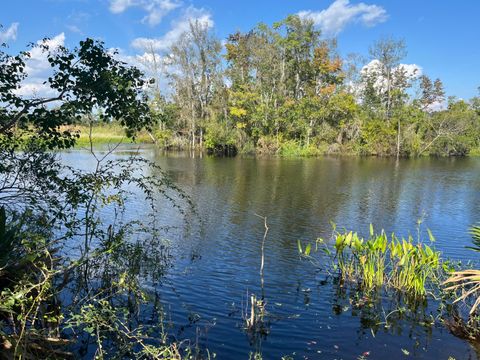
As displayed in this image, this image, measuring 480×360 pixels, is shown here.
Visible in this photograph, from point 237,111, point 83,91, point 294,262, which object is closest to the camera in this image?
point 83,91

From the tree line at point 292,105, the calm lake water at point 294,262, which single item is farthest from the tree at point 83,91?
the tree line at point 292,105

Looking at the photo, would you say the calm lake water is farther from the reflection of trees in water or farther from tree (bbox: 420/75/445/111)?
tree (bbox: 420/75/445/111)

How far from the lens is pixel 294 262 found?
1270cm

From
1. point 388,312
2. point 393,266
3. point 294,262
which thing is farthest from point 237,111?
point 388,312

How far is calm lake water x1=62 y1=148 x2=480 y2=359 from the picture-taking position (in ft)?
26.3

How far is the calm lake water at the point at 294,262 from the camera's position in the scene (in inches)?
315

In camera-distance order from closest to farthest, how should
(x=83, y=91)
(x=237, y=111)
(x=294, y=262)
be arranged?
(x=83, y=91), (x=294, y=262), (x=237, y=111)

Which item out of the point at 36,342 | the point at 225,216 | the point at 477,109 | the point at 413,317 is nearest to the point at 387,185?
the point at 225,216

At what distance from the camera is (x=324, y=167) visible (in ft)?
136

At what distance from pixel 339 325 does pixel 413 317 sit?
63.0 inches

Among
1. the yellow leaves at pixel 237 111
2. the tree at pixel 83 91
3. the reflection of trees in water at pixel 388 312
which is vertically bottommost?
the reflection of trees in water at pixel 388 312

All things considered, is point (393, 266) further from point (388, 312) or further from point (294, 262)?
point (294, 262)

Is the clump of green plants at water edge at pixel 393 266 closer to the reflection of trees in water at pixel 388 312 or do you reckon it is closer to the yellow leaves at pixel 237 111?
the reflection of trees in water at pixel 388 312

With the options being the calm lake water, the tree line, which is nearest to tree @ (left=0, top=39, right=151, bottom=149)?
the calm lake water
